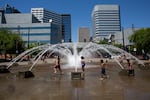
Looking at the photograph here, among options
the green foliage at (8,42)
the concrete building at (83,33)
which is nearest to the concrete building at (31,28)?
the concrete building at (83,33)

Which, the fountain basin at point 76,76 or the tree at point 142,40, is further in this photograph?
the tree at point 142,40

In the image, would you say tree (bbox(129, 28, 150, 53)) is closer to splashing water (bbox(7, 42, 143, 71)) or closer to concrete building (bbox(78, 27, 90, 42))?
splashing water (bbox(7, 42, 143, 71))

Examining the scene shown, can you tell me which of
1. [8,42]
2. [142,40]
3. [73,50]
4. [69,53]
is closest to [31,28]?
[8,42]

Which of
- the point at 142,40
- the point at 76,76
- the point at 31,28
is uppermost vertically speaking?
the point at 31,28

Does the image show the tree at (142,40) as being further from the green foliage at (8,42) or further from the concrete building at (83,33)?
the concrete building at (83,33)

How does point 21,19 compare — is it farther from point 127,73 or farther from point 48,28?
point 127,73

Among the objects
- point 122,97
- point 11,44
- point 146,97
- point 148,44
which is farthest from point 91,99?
point 11,44

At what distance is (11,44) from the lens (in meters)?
62.6

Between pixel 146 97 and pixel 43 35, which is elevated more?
pixel 43 35

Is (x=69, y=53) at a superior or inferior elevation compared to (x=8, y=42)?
inferior

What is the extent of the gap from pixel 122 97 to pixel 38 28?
127m

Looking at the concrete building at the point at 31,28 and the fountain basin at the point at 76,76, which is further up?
the concrete building at the point at 31,28

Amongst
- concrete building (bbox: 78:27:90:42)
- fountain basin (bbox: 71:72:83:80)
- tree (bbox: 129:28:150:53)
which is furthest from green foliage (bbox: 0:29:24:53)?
concrete building (bbox: 78:27:90:42)

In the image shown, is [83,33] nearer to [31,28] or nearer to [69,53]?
[31,28]
